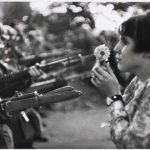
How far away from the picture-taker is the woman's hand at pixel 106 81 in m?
1.99

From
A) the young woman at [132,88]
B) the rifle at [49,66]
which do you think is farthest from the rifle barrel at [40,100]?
the young woman at [132,88]

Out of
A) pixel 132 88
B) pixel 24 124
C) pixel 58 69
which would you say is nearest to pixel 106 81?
pixel 132 88

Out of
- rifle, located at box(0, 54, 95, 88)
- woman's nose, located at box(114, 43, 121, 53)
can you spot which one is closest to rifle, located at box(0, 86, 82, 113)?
rifle, located at box(0, 54, 95, 88)

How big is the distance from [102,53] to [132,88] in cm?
31

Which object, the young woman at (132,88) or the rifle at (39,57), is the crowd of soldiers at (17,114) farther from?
the young woman at (132,88)

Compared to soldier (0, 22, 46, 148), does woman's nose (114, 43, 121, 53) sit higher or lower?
higher

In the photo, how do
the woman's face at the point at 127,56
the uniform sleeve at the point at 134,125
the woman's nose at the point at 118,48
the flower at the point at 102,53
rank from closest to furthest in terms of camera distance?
1. the uniform sleeve at the point at 134,125
2. the woman's face at the point at 127,56
3. the woman's nose at the point at 118,48
4. the flower at the point at 102,53

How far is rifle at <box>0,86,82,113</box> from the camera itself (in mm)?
2230

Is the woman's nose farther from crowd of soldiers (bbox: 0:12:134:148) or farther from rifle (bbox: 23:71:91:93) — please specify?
rifle (bbox: 23:71:91:93)

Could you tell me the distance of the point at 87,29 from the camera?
7.52ft

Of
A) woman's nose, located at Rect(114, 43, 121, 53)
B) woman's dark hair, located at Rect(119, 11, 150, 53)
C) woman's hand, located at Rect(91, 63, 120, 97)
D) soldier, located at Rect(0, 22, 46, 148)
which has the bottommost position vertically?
soldier, located at Rect(0, 22, 46, 148)

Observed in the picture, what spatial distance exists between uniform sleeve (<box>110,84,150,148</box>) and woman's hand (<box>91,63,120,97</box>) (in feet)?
0.40

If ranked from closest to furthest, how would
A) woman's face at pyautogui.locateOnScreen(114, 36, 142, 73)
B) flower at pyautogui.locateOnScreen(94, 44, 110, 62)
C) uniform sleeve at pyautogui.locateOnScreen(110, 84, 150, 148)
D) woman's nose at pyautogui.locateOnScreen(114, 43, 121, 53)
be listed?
uniform sleeve at pyautogui.locateOnScreen(110, 84, 150, 148), woman's face at pyautogui.locateOnScreen(114, 36, 142, 73), woman's nose at pyautogui.locateOnScreen(114, 43, 121, 53), flower at pyautogui.locateOnScreen(94, 44, 110, 62)

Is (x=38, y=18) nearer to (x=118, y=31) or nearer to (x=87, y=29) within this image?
(x=87, y=29)
